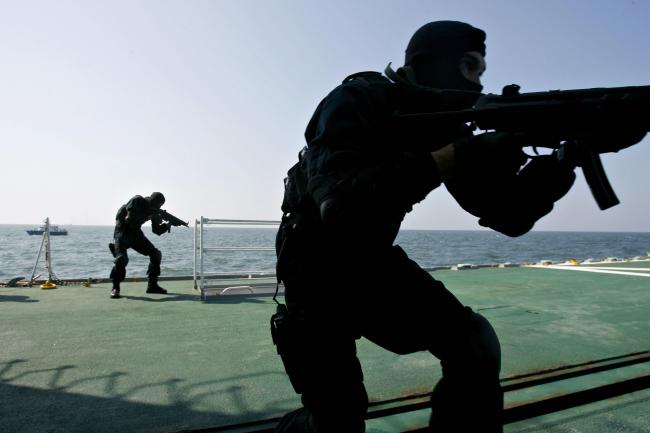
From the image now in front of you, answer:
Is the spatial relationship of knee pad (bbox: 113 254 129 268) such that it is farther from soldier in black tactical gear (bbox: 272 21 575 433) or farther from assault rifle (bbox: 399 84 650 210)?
assault rifle (bbox: 399 84 650 210)

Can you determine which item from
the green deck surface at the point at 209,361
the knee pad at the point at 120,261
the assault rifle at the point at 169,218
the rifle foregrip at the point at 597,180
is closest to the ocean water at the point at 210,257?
the assault rifle at the point at 169,218

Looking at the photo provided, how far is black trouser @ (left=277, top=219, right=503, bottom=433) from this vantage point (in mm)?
1843

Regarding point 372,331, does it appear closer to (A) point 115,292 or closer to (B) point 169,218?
(A) point 115,292

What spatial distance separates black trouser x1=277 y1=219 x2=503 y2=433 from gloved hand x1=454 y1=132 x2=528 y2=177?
0.57 m

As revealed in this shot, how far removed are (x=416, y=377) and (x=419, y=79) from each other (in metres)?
2.17

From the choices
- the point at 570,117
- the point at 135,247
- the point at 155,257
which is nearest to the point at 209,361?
the point at 570,117

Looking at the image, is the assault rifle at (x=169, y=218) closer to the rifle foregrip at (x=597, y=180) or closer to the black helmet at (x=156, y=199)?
the black helmet at (x=156, y=199)

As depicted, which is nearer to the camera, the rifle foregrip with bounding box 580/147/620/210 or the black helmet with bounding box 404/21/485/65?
the rifle foregrip with bounding box 580/147/620/210

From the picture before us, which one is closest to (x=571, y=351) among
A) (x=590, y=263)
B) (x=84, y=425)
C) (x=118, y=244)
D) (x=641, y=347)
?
(x=641, y=347)

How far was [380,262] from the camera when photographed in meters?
1.94

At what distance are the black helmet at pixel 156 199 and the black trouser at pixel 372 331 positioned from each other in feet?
23.8

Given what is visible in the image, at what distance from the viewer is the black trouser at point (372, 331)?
184 cm

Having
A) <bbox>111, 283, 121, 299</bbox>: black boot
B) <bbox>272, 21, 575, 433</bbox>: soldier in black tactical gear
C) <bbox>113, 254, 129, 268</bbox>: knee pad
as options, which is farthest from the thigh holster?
<bbox>113, 254, 129, 268</bbox>: knee pad

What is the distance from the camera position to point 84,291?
761cm
